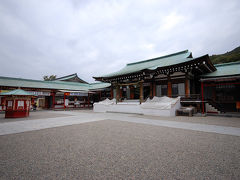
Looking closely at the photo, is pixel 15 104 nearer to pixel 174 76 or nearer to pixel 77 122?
pixel 77 122

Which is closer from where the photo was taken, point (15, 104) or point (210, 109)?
point (15, 104)

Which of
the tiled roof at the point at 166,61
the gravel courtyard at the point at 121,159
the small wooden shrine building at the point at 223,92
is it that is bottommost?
the gravel courtyard at the point at 121,159

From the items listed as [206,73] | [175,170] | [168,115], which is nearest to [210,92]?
[206,73]

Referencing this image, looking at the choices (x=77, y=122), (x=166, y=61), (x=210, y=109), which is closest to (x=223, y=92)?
(x=210, y=109)

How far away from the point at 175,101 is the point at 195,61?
3517mm

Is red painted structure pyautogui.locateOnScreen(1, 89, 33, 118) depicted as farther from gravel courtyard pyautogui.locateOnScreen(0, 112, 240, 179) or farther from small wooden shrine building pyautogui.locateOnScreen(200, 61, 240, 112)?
small wooden shrine building pyautogui.locateOnScreen(200, 61, 240, 112)

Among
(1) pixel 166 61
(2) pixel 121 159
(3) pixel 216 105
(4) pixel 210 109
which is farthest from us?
(1) pixel 166 61

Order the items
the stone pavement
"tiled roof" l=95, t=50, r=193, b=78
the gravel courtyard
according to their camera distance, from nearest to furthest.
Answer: the gravel courtyard
the stone pavement
"tiled roof" l=95, t=50, r=193, b=78

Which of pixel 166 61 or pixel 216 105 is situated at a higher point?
pixel 166 61

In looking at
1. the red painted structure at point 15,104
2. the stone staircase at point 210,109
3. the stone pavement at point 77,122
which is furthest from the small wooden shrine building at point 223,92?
the red painted structure at point 15,104

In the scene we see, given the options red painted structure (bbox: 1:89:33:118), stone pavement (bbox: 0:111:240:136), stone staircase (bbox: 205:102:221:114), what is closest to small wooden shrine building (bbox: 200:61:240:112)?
stone staircase (bbox: 205:102:221:114)

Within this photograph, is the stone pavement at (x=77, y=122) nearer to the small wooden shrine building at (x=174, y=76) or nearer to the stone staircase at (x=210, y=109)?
the small wooden shrine building at (x=174, y=76)

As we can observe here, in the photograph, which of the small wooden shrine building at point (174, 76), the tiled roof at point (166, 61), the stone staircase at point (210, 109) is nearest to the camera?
the small wooden shrine building at point (174, 76)

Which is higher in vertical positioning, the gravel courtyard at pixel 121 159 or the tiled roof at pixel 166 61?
the tiled roof at pixel 166 61
